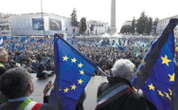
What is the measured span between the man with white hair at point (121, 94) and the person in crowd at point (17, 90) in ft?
2.14

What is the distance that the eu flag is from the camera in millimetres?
2484

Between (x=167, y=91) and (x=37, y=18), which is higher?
(x=37, y=18)

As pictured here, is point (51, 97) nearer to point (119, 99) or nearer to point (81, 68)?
point (81, 68)

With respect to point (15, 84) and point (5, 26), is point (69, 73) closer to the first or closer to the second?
point (15, 84)

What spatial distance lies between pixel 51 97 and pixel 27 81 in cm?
99

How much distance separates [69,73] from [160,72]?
0.98 metres

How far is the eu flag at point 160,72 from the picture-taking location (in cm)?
248

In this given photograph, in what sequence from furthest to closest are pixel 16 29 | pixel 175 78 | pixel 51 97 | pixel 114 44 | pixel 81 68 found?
pixel 16 29, pixel 114 44, pixel 81 68, pixel 51 97, pixel 175 78

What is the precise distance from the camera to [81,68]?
2791 millimetres

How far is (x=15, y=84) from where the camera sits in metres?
1.63

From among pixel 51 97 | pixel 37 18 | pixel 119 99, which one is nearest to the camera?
pixel 119 99

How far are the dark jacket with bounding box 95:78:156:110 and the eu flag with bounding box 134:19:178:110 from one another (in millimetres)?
397

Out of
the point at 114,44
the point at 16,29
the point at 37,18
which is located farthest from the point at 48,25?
the point at 114,44

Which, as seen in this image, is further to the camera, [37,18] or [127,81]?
[37,18]
